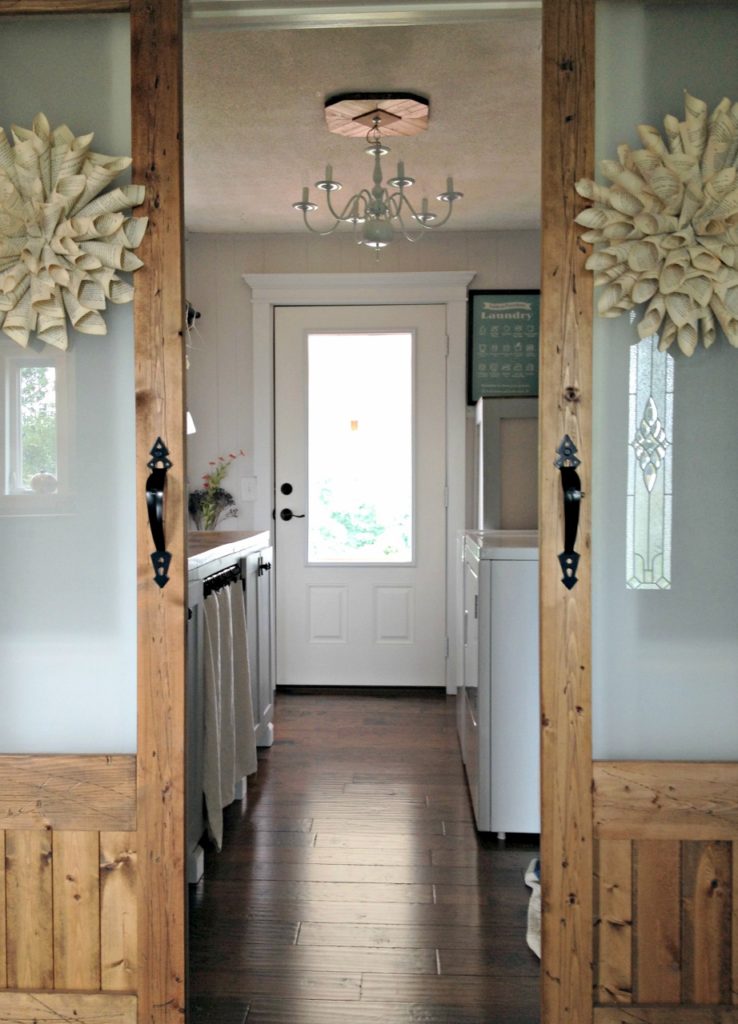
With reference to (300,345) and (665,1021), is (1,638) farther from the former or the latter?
(300,345)

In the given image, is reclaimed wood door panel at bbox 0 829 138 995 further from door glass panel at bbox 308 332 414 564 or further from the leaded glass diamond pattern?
door glass panel at bbox 308 332 414 564

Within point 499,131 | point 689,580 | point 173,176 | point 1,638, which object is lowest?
point 1,638

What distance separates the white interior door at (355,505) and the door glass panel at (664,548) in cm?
326

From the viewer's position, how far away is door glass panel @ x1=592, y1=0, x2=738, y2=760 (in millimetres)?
1701

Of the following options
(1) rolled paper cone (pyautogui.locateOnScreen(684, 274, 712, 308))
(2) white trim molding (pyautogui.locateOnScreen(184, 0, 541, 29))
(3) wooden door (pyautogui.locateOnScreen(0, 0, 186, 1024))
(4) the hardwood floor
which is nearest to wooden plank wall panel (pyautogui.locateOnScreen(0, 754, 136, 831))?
Result: (3) wooden door (pyautogui.locateOnScreen(0, 0, 186, 1024))

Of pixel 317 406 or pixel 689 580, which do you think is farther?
pixel 317 406

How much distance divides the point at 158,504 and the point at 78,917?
32.4 inches

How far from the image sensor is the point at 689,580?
1.71m

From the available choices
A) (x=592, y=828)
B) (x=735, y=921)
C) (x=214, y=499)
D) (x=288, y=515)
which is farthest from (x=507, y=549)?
(x=214, y=499)

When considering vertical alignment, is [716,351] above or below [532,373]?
below

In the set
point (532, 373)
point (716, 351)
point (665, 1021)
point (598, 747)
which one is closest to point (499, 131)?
point (532, 373)

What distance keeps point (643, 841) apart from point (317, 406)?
3.60 m

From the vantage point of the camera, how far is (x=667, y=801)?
169 centimetres

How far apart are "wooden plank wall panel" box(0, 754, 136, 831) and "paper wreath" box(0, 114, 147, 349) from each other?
83 centimetres
